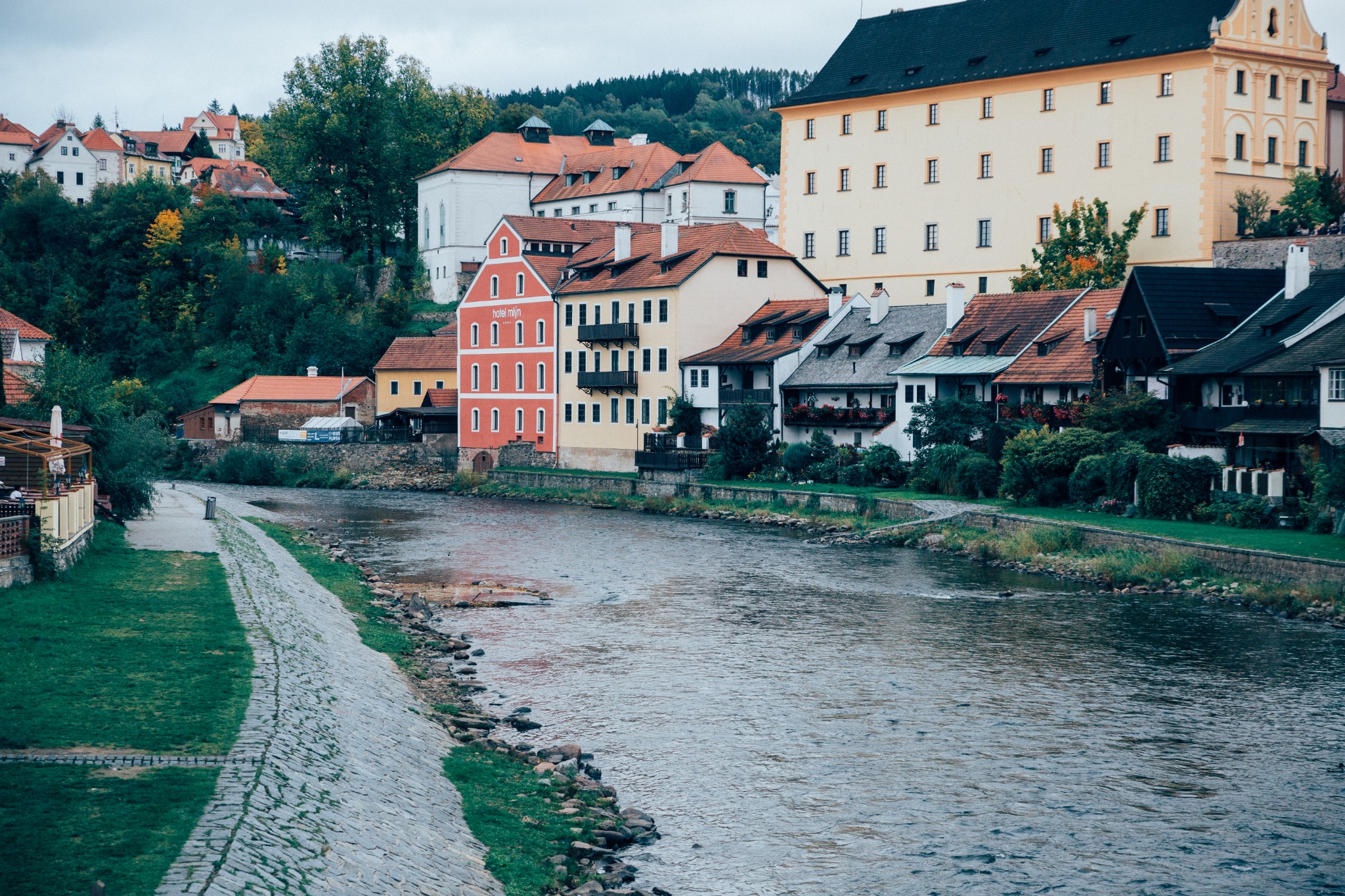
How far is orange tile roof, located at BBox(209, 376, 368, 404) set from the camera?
74.1 metres

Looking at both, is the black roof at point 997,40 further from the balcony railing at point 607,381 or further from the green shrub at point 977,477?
the green shrub at point 977,477

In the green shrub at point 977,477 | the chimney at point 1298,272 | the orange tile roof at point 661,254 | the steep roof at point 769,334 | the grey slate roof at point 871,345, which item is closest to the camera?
the chimney at point 1298,272

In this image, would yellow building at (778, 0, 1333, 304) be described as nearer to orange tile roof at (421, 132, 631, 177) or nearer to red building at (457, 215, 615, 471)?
red building at (457, 215, 615, 471)

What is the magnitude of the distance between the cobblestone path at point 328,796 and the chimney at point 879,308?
118 feet

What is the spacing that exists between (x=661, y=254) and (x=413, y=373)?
19.8m

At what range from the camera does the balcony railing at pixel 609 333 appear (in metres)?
60.4

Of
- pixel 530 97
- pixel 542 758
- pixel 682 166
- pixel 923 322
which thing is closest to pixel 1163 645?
pixel 542 758

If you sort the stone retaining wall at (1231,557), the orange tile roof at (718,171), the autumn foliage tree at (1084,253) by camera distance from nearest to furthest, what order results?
the stone retaining wall at (1231,557) < the autumn foliage tree at (1084,253) < the orange tile roof at (718,171)

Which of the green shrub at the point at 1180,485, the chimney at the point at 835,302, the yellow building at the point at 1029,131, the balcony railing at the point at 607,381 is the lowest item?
the green shrub at the point at 1180,485

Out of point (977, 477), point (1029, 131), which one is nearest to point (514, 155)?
point (1029, 131)

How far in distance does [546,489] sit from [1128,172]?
27.5 metres

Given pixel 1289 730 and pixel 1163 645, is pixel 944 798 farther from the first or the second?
pixel 1163 645

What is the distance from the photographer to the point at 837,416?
5150cm

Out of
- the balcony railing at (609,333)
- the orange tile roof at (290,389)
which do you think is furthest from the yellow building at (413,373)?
the balcony railing at (609,333)
